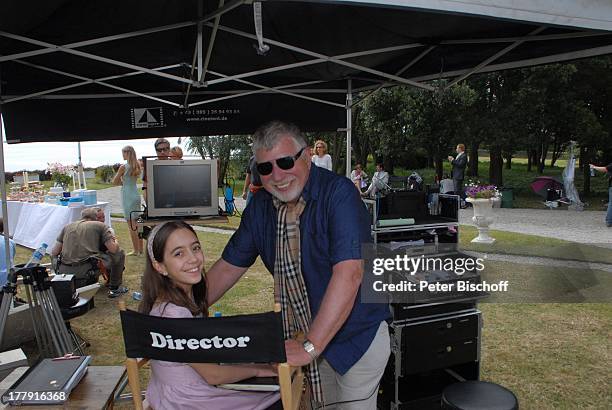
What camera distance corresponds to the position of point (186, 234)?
6.01ft

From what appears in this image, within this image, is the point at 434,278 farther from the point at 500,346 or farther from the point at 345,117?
the point at 345,117

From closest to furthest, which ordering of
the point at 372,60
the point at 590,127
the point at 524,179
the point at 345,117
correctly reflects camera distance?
the point at 372,60 → the point at 345,117 → the point at 590,127 → the point at 524,179

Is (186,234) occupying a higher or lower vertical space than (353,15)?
lower

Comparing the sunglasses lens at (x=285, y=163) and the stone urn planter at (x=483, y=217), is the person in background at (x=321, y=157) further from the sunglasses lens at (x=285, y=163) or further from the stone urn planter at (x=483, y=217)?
the sunglasses lens at (x=285, y=163)

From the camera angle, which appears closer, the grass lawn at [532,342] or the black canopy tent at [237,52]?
the black canopy tent at [237,52]

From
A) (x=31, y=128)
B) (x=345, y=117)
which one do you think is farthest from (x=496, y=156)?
(x=31, y=128)

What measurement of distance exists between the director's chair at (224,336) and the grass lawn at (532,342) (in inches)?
92.6

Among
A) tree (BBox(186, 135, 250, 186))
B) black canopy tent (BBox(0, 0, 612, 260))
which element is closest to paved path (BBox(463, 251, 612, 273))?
black canopy tent (BBox(0, 0, 612, 260))

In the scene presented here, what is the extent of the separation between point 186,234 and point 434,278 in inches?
65.7

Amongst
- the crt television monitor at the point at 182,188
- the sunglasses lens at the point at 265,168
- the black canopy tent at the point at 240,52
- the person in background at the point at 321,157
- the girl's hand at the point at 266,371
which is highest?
the black canopy tent at the point at 240,52

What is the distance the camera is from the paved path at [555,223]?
8.99 m

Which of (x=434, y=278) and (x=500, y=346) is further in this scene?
(x=500, y=346)

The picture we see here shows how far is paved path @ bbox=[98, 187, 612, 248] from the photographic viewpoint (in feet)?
29.5

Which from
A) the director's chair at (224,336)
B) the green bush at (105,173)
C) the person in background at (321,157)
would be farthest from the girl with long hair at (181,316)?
the green bush at (105,173)
